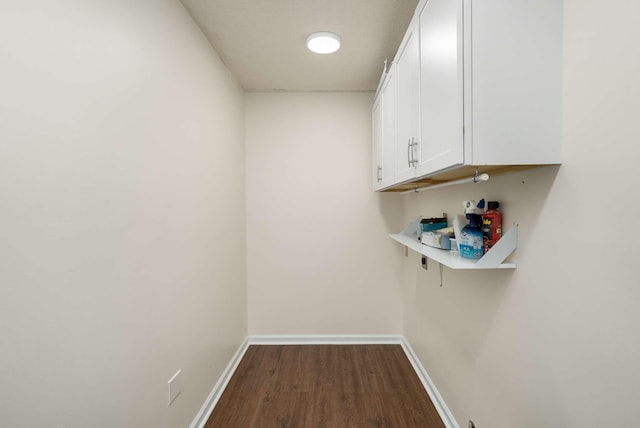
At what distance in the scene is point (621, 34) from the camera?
745 mm

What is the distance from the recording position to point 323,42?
188 cm

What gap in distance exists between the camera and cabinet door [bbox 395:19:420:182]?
4.31 ft

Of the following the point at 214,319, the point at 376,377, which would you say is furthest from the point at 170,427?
the point at 376,377

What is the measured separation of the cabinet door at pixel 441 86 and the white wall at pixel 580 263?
346 mm

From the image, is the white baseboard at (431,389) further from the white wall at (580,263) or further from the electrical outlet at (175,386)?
the electrical outlet at (175,386)

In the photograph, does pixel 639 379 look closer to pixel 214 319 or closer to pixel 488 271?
pixel 488 271

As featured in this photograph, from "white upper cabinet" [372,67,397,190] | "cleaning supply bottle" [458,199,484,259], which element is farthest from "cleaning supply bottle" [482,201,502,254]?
"white upper cabinet" [372,67,397,190]

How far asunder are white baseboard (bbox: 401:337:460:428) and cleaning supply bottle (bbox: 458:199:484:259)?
3.81ft

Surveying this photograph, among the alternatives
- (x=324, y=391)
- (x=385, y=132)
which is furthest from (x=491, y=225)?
A: (x=324, y=391)

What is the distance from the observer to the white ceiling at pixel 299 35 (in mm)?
1582

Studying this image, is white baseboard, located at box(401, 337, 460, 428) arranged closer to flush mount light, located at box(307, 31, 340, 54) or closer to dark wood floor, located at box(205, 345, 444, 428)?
dark wood floor, located at box(205, 345, 444, 428)

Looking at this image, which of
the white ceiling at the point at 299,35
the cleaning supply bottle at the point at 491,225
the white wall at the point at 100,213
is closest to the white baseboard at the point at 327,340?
the white wall at the point at 100,213

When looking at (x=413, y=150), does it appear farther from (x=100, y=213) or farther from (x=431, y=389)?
(x=431, y=389)

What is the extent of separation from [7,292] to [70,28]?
80 cm
